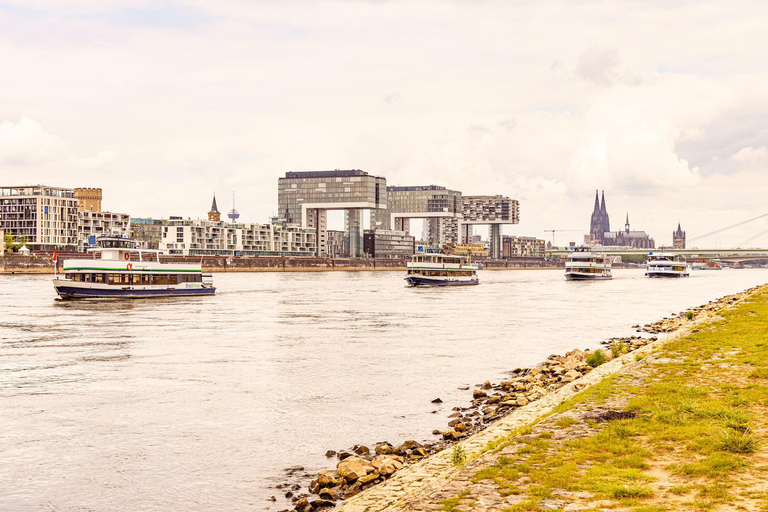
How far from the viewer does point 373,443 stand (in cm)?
2025

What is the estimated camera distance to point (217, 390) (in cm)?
2812

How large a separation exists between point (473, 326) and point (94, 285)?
42.5 metres

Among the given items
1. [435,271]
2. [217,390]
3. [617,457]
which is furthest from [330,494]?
[435,271]

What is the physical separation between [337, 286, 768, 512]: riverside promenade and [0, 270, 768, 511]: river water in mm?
3805

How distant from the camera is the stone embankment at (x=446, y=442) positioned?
15.2 metres

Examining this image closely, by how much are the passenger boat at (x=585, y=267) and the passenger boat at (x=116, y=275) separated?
3985 inches

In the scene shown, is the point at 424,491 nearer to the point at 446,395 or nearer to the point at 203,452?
the point at 203,452

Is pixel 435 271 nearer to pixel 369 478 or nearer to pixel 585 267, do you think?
pixel 585 267

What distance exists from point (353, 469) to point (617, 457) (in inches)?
237

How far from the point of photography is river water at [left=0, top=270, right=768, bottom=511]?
17.4 meters

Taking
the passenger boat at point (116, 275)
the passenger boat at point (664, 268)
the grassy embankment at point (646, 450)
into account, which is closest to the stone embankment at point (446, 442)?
the grassy embankment at point (646, 450)

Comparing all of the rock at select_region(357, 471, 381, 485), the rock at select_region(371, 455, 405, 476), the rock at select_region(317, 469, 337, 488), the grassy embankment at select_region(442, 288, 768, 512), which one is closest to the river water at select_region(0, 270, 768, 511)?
the rock at select_region(317, 469, 337, 488)

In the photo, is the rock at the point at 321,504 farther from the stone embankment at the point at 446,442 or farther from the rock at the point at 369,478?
the rock at the point at 369,478

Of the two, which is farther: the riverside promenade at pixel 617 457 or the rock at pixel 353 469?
the rock at pixel 353 469
